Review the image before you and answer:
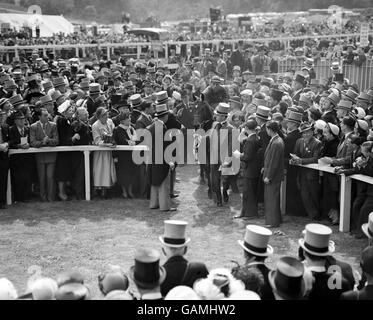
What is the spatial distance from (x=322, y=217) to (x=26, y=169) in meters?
5.86

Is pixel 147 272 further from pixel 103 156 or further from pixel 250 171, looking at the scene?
pixel 103 156

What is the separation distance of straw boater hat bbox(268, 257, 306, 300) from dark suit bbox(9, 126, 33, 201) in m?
7.92

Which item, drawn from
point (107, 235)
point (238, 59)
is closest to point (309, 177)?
point (107, 235)

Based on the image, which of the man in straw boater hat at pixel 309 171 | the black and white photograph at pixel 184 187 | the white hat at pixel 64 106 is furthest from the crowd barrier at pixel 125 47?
the man in straw boater hat at pixel 309 171

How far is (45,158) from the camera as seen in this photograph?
11.9 m

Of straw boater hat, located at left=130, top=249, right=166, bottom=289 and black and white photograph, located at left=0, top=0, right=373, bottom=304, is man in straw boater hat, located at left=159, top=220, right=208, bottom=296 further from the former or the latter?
straw boater hat, located at left=130, top=249, right=166, bottom=289

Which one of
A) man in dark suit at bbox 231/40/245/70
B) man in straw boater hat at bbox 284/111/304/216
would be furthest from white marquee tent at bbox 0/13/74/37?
man in straw boater hat at bbox 284/111/304/216

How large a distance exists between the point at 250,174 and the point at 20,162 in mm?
4588

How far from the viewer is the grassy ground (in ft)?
28.9

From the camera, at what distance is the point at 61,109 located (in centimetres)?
1250

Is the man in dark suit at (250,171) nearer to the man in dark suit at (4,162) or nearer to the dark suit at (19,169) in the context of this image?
the dark suit at (19,169)

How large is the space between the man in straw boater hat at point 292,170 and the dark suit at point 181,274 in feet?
18.5

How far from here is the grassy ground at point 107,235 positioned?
28.9 ft

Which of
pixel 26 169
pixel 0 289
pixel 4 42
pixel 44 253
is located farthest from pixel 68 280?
pixel 4 42
